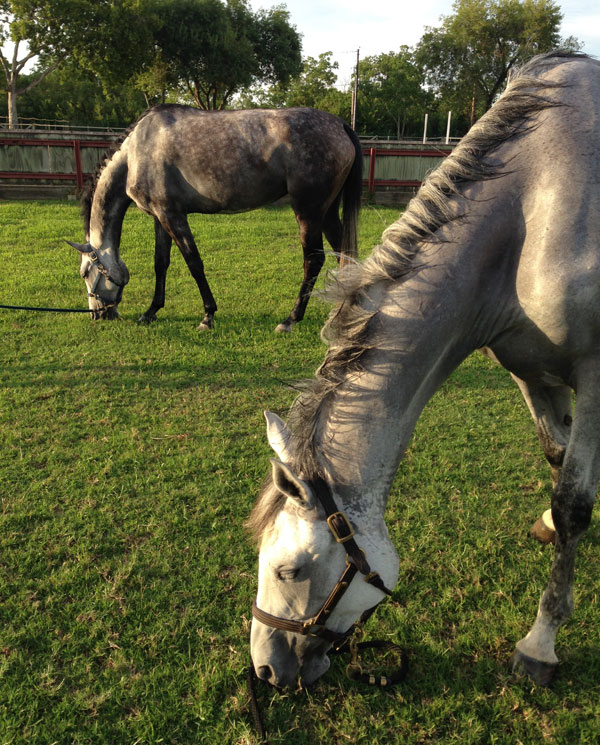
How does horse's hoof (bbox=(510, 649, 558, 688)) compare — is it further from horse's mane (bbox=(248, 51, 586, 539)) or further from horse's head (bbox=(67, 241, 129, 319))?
horse's head (bbox=(67, 241, 129, 319))

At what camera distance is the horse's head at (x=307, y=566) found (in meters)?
1.69

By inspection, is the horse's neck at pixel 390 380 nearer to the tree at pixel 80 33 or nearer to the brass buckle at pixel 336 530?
the brass buckle at pixel 336 530

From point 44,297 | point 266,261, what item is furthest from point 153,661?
point 266,261

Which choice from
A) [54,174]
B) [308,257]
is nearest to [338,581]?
[308,257]

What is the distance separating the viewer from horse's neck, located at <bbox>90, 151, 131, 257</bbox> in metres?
6.25

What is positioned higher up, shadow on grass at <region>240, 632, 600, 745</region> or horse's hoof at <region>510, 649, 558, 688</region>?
horse's hoof at <region>510, 649, 558, 688</region>

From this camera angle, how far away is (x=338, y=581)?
1.75 metres

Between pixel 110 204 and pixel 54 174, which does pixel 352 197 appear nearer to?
pixel 110 204

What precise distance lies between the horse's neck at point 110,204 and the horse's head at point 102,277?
0.41 ft

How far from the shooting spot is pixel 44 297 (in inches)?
292

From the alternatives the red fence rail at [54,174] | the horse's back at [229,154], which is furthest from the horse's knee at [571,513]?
the red fence rail at [54,174]

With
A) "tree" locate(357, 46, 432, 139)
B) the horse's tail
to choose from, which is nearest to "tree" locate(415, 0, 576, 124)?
"tree" locate(357, 46, 432, 139)

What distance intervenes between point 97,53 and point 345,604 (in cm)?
3694

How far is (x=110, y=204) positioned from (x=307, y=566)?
5.83 metres
